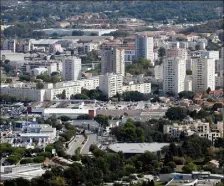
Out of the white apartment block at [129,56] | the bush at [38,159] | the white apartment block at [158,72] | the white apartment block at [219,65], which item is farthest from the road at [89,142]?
the white apartment block at [129,56]

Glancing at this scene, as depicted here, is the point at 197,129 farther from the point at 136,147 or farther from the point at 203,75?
the point at 203,75

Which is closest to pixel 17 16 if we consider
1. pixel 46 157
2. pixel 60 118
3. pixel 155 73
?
pixel 155 73

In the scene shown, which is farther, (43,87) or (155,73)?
(155,73)

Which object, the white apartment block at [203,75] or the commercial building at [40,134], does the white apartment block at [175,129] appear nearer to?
the commercial building at [40,134]

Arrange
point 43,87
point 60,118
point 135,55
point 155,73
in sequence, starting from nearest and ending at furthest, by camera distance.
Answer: point 60,118, point 43,87, point 155,73, point 135,55

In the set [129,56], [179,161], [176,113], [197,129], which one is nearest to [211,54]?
[129,56]

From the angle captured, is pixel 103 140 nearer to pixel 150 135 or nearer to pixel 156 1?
pixel 150 135

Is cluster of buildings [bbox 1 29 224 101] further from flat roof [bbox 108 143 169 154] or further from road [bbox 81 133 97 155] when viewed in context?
flat roof [bbox 108 143 169 154]
